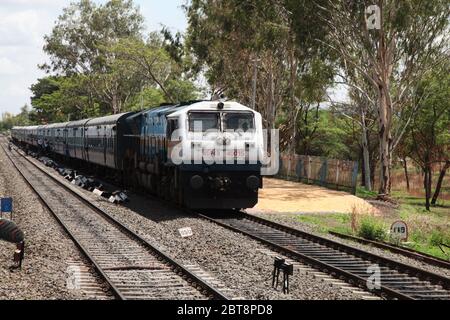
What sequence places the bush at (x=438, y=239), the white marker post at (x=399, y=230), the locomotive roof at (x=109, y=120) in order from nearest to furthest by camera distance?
the white marker post at (x=399, y=230), the bush at (x=438, y=239), the locomotive roof at (x=109, y=120)

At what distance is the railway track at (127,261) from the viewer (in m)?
9.77

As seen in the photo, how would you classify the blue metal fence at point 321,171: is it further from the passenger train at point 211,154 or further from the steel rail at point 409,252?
the steel rail at point 409,252

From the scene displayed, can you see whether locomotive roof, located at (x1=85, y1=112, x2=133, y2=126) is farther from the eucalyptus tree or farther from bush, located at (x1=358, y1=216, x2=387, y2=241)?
bush, located at (x1=358, y1=216, x2=387, y2=241)

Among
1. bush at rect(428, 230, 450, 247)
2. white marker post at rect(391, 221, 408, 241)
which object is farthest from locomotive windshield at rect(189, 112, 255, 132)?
bush at rect(428, 230, 450, 247)

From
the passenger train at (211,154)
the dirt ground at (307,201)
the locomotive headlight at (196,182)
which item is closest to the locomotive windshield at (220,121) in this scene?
the passenger train at (211,154)

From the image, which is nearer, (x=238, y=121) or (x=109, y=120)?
(x=238, y=121)

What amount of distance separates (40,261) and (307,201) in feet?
50.4

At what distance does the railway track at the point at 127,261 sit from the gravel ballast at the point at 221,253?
37 centimetres

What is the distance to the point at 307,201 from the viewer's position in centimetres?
2570

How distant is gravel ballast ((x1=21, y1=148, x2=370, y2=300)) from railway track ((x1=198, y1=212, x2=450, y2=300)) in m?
0.46

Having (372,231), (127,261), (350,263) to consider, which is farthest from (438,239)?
(127,261)

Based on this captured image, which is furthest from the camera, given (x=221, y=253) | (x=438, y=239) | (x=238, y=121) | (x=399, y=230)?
(x=238, y=121)

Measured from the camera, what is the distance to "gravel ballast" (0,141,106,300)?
9502 millimetres

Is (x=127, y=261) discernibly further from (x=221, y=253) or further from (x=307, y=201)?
(x=307, y=201)
